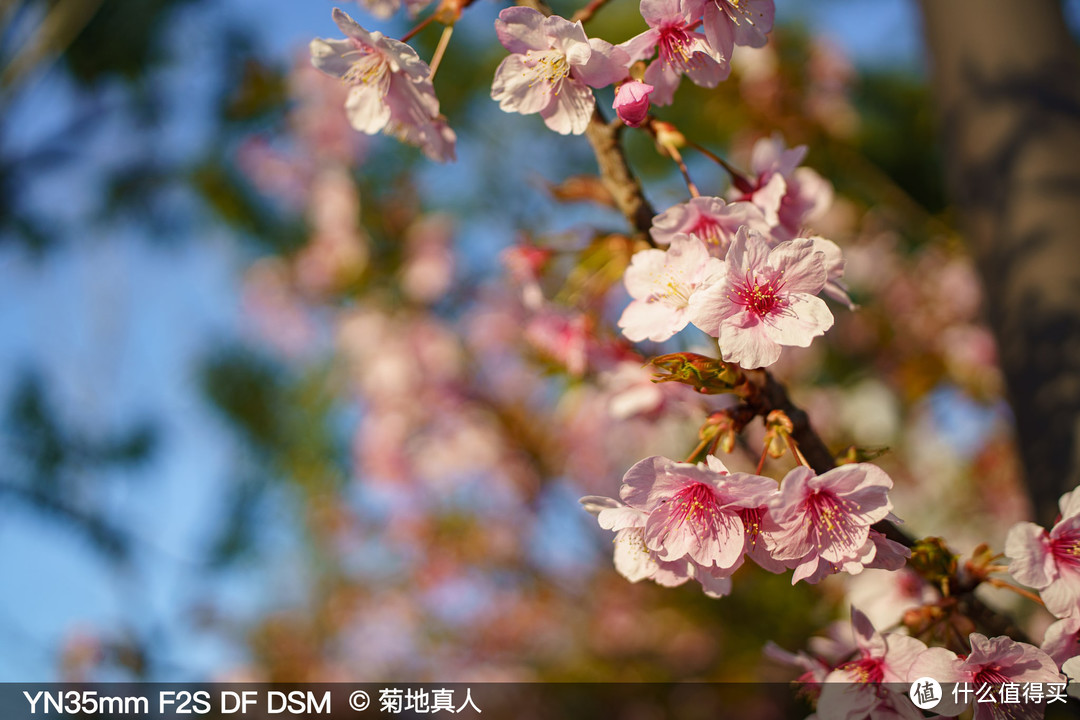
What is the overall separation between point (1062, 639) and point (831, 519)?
15 cm

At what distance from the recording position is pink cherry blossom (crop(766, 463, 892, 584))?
36cm

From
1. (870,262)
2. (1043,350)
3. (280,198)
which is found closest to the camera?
(1043,350)

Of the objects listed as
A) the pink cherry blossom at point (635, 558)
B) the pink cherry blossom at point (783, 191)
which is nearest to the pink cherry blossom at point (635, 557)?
the pink cherry blossom at point (635, 558)

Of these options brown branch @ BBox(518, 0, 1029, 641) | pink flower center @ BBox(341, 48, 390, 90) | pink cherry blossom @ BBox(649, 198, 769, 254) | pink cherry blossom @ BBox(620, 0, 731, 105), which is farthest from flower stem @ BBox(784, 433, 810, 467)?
pink flower center @ BBox(341, 48, 390, 90)

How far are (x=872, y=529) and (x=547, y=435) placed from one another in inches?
53.5

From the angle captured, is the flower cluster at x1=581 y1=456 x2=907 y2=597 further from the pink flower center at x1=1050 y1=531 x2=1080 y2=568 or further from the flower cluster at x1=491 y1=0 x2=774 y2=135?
the flower cluster at x1=491 y1=0 x2=774 y2=135

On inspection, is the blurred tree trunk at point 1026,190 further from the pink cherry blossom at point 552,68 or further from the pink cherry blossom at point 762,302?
the pink cherry blossom at point 552,68

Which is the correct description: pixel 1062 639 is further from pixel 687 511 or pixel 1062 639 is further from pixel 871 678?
pixel 687 511

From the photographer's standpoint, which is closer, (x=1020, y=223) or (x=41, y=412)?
(x=1020, y=223)

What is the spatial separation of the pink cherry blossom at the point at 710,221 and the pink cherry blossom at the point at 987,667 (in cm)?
27

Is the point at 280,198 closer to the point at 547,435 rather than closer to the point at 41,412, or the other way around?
the point at 41,412

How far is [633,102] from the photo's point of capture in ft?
1.27

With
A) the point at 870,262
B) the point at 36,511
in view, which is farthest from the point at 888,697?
the point at 36,511

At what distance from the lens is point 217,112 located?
2.03m
